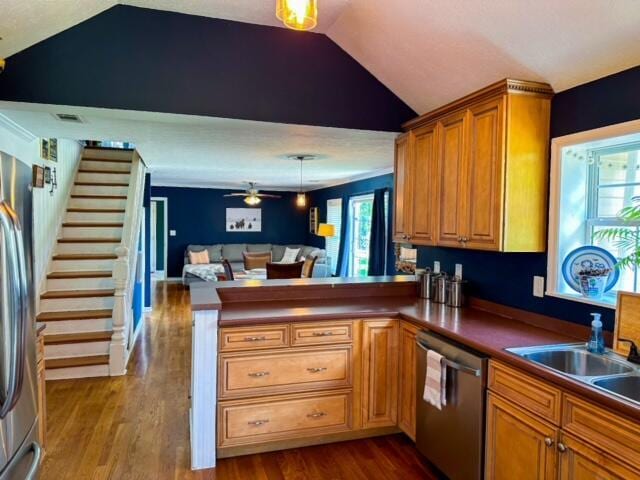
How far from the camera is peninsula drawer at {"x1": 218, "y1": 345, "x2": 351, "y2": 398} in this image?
254cm

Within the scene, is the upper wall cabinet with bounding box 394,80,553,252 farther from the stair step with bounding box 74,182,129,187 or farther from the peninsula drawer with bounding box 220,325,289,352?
the stair step with bounding box 74,182,129,187

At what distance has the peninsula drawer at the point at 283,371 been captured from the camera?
2.54 meters

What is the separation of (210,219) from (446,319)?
8.72 meters

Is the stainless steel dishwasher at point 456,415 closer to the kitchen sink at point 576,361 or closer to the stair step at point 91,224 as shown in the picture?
the kitchen sink at point 576,361

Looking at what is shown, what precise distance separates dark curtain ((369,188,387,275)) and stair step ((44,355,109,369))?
4.03m

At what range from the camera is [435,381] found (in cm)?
234

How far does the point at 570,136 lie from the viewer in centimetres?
229

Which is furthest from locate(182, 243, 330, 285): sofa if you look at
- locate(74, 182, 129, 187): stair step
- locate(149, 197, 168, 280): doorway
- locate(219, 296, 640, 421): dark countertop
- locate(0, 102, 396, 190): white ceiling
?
locate(219, 296, 640, 421): dark countertop

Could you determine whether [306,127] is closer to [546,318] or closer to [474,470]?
[546,318]

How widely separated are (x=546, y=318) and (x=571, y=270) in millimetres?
355

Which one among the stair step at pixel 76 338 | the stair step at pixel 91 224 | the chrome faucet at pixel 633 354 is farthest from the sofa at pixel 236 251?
the chrome faucet at pixel 633 354

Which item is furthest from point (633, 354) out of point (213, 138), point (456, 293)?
point (213, 138)

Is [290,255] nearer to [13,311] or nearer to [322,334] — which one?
[322,334]

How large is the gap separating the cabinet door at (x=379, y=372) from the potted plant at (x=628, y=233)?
1335 mm
